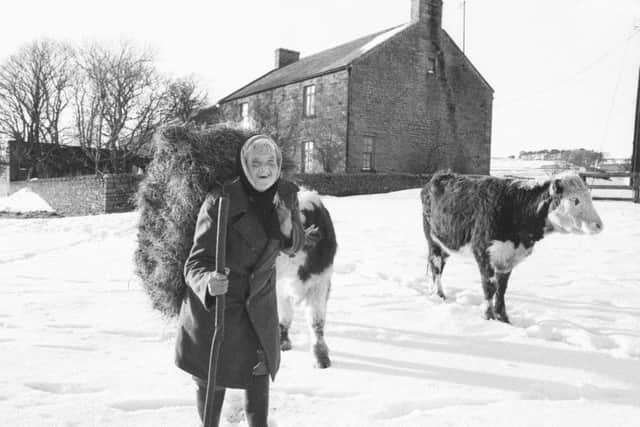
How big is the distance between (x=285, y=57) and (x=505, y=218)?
33223mm

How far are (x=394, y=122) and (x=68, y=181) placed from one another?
16523 mm

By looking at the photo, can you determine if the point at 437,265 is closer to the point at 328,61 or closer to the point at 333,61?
the point at 333,61

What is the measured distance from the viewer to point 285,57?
36.3 m

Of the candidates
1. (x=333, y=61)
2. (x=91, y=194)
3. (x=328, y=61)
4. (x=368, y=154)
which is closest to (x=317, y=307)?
(x=91, y=194)

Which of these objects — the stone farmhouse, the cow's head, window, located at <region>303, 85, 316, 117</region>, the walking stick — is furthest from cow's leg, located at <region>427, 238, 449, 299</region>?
window, located at <region>303, 85, 316, 117</region>

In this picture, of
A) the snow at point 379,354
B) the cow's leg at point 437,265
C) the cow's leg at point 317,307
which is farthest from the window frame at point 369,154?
the cow's leg at point 317,307

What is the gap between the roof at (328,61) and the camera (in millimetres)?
24844

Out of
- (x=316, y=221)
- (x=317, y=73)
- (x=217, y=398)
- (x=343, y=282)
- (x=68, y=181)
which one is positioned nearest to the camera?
(x=217, y=398)

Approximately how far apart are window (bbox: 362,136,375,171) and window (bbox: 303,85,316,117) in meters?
3.32

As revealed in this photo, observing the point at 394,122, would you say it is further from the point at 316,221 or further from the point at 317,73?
the point at 316,221

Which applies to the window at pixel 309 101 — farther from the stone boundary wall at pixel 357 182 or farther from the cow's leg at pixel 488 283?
the cow's leg at pixel 488 283

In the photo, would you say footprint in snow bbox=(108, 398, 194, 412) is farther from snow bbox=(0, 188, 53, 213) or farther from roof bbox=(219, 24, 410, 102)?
snow bbox=(0, 188, 53, 213)

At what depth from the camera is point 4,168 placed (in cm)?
4250

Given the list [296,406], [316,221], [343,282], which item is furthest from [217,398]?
[343,282]
